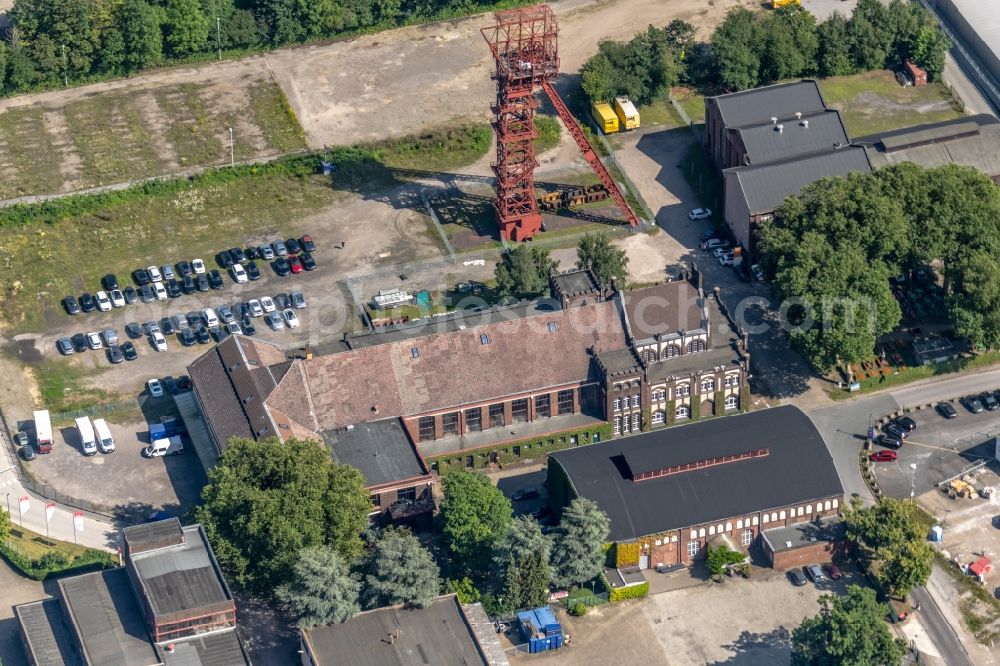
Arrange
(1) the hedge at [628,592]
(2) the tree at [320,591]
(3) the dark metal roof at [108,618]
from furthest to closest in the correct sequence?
(1) the hedge at [628,592], (2) the tree at [320,591], (3) the dark metal roof at [108,618]

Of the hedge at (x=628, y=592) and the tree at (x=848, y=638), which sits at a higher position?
the tree at (x=848, y=638)

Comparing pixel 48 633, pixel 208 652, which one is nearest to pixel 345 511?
pixel 208 652

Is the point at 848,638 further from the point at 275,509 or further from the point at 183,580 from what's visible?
the point at 183,580

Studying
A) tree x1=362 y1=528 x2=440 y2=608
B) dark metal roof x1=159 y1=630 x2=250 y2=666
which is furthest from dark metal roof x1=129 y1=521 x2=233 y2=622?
tree x1=362 y1=528 x2=440 y2=608

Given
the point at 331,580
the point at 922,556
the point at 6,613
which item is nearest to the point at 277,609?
the point at 331,580

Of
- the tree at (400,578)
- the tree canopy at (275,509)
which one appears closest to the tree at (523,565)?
the tree at (400,578)

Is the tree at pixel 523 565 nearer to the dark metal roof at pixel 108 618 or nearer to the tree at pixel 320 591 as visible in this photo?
the tree at pixel 320 591
